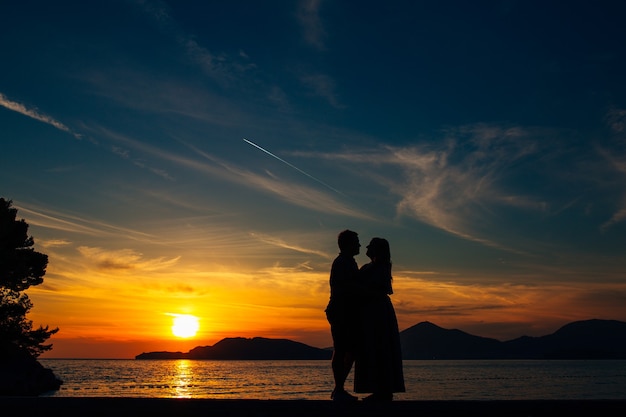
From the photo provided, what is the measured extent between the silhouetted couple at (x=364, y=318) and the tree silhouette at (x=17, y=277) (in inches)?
1319

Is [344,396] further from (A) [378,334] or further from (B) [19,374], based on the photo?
(B) [19,374]

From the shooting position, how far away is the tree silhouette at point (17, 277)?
115 ft

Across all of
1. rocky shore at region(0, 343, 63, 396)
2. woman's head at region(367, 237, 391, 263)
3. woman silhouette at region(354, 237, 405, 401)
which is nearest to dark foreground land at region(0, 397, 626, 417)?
woman silhouette at region(354, 237, 405, 401)

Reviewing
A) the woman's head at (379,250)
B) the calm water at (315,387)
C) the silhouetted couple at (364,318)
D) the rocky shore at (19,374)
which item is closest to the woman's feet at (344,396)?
the silhouetted couple at (364,318)

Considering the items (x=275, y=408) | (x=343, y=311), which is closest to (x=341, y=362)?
(x=343, y=311)

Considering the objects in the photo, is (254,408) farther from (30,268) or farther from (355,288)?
(30,268)

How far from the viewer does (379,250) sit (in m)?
7.30

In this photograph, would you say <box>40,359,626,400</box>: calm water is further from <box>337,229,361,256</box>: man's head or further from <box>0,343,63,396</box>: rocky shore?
<box>337,229,361,256</box>: man's head

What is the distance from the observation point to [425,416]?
5109 mm

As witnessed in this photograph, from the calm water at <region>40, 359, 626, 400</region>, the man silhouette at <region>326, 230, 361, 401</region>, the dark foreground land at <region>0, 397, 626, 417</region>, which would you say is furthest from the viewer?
the calm water at <region>40, 359, 626, 400</region>

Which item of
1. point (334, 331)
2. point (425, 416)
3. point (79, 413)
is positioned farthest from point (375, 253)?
point (79, 413)

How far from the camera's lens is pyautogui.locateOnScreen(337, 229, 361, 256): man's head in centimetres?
734

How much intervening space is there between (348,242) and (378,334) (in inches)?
50.5

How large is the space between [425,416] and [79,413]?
3.28 metres
